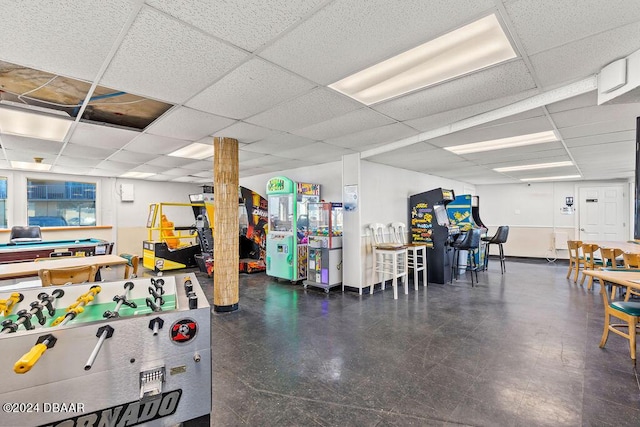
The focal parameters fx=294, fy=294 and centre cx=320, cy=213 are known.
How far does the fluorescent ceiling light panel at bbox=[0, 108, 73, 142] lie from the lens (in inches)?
131

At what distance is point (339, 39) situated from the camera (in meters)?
1.84

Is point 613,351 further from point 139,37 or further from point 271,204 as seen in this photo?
point 271,204

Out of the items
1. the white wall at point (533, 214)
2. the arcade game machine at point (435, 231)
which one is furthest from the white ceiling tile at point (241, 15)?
the white wall at point (533, 214)

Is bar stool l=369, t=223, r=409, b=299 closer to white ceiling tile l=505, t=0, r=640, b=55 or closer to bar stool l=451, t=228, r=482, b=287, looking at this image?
bar stool l=451, t=228, r=482, b=287

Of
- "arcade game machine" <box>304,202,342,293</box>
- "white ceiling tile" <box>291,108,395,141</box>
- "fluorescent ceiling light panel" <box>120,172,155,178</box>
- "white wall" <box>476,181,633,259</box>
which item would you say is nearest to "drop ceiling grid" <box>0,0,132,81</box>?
"white ceiling tile" <box>291,108,395,141</box>

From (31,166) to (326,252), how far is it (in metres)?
6.94

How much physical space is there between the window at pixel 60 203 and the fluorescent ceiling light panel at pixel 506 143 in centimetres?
943

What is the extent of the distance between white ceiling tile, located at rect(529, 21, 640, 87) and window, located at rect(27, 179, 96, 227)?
Answer: 405 inches

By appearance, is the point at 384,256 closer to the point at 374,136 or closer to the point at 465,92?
the point at 374,136

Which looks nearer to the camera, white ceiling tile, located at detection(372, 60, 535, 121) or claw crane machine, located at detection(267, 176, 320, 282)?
white ceiling tile, located at detection(372, 60, 535, 121)

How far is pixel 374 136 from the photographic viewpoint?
4.11 metres

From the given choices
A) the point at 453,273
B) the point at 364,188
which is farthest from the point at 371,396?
the point at 453,273

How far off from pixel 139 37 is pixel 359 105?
1.89 meters

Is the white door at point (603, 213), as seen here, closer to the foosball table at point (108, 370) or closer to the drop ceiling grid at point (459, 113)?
the drop ceiling grid at point (459, 113)
